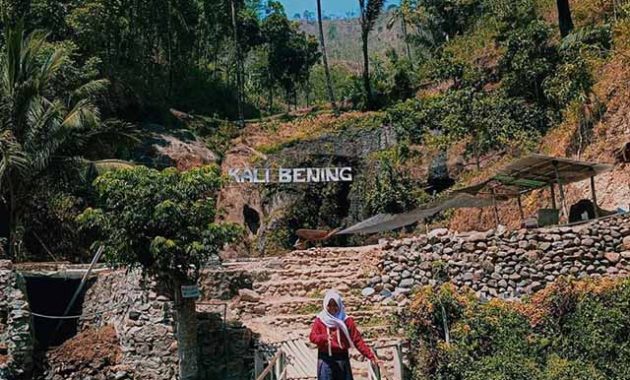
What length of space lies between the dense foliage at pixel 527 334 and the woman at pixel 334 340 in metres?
4.56

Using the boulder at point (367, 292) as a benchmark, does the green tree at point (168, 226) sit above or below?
above

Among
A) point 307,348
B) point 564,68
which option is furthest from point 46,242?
point 564,68

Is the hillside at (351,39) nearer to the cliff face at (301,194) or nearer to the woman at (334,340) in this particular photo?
the cliff face at (301,194)

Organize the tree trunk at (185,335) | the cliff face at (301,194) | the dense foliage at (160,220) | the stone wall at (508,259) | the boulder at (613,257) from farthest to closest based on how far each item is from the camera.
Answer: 1. the cliff face at (301,194)
2. the stone wall at (508,259)
3. the boulder at (613,257)
4. the tree trunk at (185,335)
5. the dense foliage at (160,220)

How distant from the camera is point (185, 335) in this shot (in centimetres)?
1116

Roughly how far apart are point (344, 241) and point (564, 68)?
30.0 ft

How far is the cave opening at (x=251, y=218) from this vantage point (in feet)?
83.5

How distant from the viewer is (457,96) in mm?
25875

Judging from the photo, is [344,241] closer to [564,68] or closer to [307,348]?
[564,68]

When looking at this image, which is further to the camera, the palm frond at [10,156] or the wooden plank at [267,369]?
the palm frond at [10,156]

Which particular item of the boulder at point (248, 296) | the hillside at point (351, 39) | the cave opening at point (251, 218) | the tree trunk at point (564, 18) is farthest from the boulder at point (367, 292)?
the hillside at point (351, 39)

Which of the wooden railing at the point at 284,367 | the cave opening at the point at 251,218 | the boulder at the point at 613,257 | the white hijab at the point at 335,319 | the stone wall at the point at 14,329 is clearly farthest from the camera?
the cave opening at the point at 251,218

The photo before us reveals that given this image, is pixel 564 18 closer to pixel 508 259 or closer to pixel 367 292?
pixel 508 259

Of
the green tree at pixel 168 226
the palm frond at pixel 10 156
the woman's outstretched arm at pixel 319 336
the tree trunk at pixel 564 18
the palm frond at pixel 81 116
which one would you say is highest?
the tree trunk at pixel 564 18
